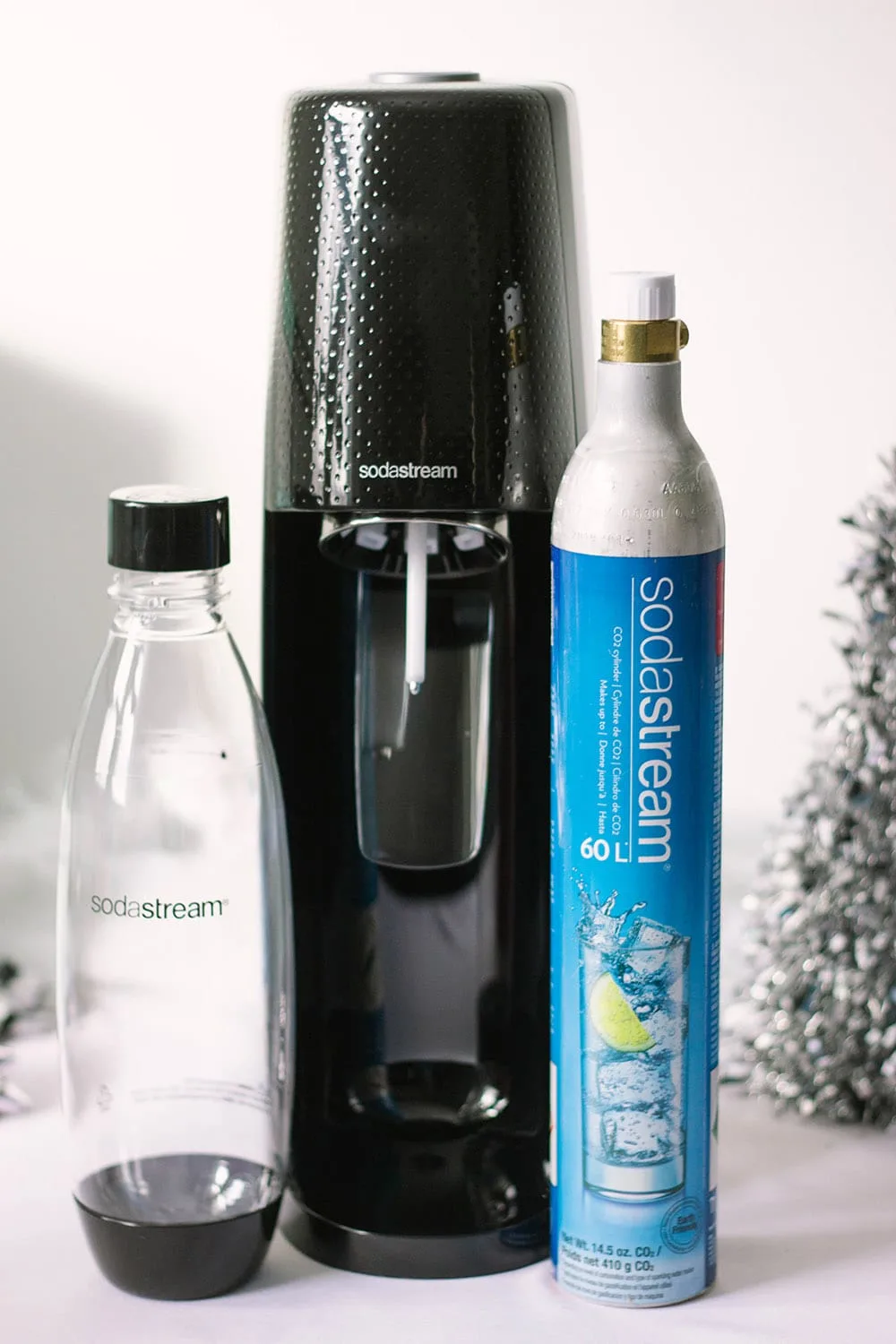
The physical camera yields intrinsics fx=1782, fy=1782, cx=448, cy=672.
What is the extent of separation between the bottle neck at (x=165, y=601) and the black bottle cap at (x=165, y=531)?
0.01 meters

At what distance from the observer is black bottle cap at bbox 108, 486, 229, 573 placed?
677 millimetres

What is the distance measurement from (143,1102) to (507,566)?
0.89ft

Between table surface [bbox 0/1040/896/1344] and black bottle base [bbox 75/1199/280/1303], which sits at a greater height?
black bottle base [bbox 75/1199/280/1303]

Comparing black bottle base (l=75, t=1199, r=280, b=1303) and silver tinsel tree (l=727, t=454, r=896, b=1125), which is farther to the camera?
silver tinsel tree (l=727, t=454, r=896, b=1125)

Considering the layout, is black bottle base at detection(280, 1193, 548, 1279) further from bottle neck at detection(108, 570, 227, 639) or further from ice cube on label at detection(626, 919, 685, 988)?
bottle neck at detection(108, 570, 227, 639)

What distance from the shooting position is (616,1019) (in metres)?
0.69

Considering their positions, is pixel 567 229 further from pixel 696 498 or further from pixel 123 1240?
pixel 123 1240

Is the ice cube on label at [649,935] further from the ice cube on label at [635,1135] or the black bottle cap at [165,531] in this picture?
the black bottle cap at [165,531]

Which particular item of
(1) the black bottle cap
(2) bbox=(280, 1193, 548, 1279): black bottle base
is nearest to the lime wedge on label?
(2) bbox=(280, 1193, 548, 1279): black bottle base

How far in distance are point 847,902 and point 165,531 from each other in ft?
1.28

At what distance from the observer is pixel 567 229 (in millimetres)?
710

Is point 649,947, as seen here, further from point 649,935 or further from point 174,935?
point 174,935

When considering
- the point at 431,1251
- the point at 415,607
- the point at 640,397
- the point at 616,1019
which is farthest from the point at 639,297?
the point at 431,1251

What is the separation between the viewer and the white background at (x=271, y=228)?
970 millimetres
